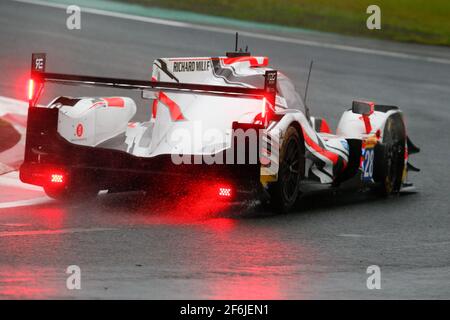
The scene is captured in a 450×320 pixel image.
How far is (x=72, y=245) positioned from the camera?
10.2m

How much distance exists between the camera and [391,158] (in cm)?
1452

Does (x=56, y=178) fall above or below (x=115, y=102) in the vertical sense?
below

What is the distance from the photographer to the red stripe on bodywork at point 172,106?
12523mm

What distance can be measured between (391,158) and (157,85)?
11.4 ft

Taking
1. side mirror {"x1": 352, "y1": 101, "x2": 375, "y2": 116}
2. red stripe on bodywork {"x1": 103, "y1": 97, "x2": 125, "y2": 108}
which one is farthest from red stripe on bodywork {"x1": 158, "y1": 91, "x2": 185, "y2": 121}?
side mirror {"x1": 352, "y1": 101, "x2": 375, "y2": 116}

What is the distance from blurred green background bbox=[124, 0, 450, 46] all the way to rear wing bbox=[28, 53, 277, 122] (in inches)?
671

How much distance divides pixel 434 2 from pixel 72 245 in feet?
82.3

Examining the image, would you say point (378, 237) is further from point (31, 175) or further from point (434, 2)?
point (434, 2)

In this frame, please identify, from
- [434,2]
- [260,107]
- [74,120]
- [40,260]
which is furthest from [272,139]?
[434,2]

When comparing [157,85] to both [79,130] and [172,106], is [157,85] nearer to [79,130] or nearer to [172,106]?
[172,106]

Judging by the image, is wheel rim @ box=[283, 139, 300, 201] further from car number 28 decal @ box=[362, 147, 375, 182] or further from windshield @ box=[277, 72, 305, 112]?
car number 28 decal @ box=[362, 147, 375, 182]

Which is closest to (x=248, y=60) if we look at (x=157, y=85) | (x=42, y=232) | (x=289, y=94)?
(x=289, y=94)

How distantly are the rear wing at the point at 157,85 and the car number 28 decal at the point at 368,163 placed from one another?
213 centimetres

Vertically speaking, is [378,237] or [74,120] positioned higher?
[74,120]
